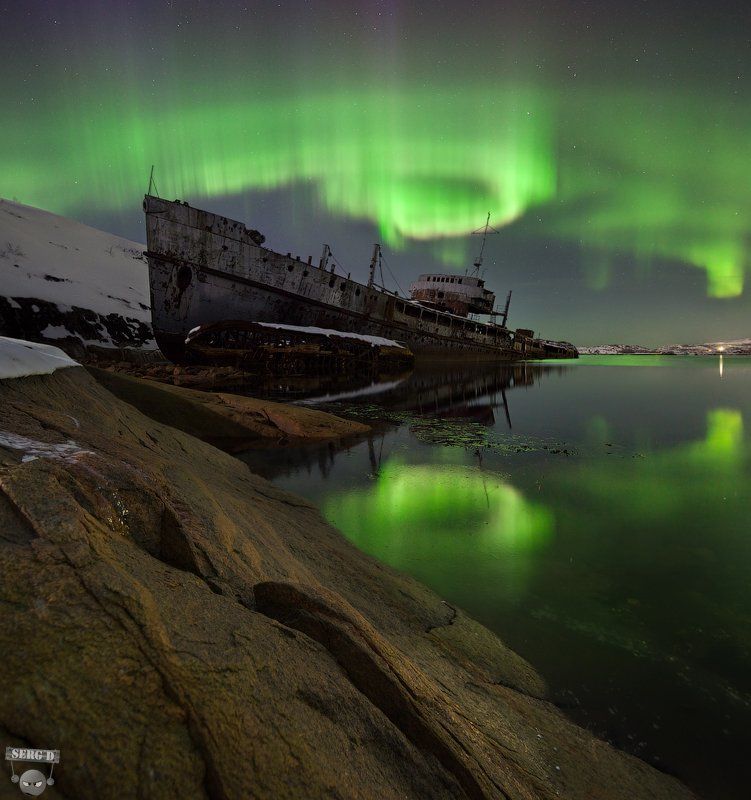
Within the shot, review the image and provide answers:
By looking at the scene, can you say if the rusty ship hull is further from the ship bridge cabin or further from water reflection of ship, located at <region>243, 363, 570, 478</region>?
the ship bridge cabin

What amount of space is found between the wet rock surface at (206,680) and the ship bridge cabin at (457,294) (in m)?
57.6

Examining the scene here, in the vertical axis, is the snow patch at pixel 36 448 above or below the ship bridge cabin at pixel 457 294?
→ below

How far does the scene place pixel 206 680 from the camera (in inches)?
51.3

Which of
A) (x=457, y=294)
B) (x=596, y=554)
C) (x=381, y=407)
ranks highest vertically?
(x=457, y=294)

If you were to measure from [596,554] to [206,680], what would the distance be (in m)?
5.12

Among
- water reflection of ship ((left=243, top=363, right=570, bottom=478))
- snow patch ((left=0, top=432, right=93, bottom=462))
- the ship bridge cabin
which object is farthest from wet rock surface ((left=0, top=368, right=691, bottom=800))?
the ship bridge cabin

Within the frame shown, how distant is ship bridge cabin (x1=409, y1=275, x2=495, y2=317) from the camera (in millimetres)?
58781

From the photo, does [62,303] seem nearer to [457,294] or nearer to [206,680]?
[206,680]

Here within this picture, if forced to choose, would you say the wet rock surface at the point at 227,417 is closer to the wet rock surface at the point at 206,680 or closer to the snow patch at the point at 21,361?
the snow patch at the point at 21,361

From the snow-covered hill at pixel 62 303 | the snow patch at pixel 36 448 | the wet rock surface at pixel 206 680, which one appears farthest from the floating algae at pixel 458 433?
the snow-covered hill at pixel 62 303

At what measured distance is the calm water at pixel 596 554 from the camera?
112 inches

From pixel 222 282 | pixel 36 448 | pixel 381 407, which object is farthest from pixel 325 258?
pixel 36 448

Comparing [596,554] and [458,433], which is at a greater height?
[458,433]

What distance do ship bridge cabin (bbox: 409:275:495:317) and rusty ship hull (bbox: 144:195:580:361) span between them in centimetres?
2386
